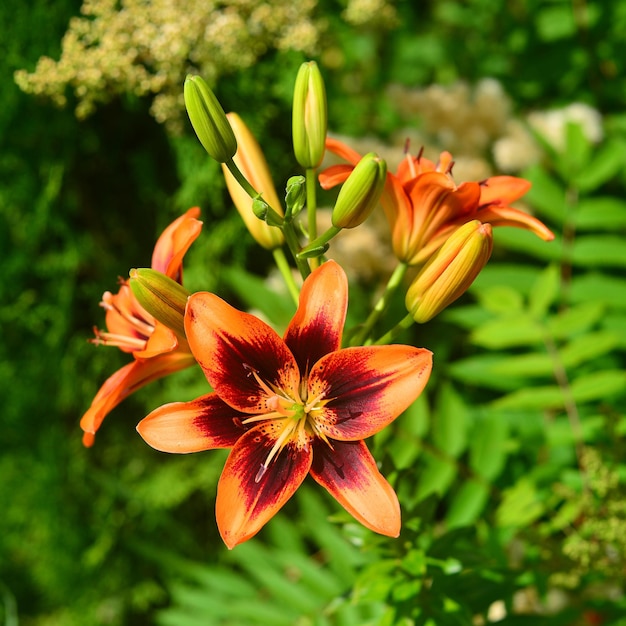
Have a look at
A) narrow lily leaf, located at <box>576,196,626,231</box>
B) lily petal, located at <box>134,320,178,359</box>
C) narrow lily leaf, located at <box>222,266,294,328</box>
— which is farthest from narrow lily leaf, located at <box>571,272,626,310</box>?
lily petal, located at <box>134,320,178,359</box>

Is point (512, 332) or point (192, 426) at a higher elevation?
point (192, 426)

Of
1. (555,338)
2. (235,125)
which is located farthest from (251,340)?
(555,338)

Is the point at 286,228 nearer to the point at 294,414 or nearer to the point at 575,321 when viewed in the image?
the point at 294,414

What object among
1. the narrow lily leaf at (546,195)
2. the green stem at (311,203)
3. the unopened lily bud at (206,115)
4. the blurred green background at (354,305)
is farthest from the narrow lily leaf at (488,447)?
the unopened lily bud at (206,115)

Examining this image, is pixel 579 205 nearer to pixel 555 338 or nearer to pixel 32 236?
pixel 555 338

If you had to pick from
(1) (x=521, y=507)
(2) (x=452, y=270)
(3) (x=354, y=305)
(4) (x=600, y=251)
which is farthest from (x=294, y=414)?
(4) (x=600, y=251)

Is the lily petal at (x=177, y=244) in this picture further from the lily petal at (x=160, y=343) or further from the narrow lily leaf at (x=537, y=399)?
the narrow lily leaf at (x=537, y=399)
